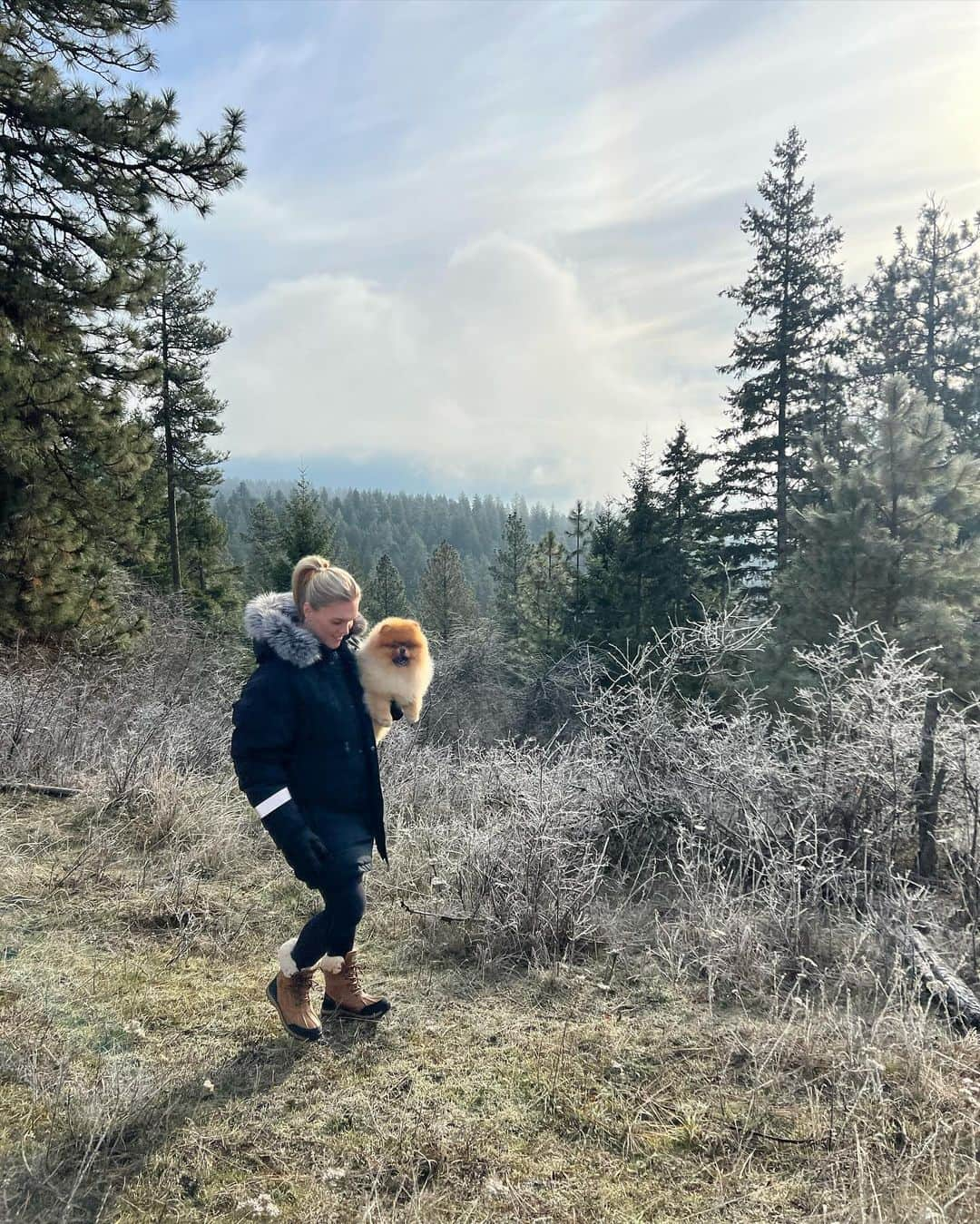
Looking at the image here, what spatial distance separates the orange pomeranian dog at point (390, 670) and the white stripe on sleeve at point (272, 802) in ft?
1.72

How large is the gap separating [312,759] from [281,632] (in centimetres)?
50

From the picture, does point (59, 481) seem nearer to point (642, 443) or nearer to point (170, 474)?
point (170, 474)

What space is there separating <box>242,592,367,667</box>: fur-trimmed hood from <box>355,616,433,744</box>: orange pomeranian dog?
0.26 metres

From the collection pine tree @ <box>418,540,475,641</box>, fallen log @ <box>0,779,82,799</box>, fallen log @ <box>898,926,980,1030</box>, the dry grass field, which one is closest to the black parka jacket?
the dry grass field

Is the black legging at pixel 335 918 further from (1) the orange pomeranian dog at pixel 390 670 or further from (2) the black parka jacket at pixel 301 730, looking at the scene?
(1) the orange pomeranian dog at pixel 390 670

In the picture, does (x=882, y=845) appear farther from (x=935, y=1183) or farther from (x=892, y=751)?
(x=935, y=1183)

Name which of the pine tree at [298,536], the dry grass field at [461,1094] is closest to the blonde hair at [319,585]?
the dry grass field at [461,1094]

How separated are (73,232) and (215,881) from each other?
7.06 m

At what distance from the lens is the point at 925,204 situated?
1891 centimetres

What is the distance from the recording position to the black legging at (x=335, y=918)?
267cm

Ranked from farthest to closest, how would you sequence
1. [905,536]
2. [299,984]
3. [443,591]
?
1. [443,591]
2. [905,536]
3. [299,984]

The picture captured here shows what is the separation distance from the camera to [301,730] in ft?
8.84

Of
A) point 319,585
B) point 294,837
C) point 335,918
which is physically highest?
point 319,585

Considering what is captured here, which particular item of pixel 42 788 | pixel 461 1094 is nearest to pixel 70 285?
pixel 42 788
